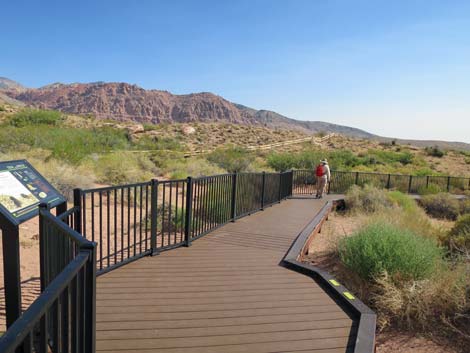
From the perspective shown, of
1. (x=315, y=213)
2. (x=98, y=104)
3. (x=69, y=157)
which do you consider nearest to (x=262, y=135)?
(x=69, y=157)

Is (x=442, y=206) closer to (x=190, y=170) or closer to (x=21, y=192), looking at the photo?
(x=190, y=170)

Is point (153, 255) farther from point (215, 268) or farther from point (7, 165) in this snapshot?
point (7, 165)

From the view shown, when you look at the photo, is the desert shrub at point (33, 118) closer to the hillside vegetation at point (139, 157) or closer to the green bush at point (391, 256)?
the hillside vegetation at point (139, 157)

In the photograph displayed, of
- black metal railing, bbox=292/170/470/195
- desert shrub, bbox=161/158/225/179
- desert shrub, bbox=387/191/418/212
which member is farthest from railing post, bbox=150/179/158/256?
black metal railing, bbox=292/170/470/195

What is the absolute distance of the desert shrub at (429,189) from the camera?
18.6 metres

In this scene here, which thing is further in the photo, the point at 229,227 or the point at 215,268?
the point at 229,227

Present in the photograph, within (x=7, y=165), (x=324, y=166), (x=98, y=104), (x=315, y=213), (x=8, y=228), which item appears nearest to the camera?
(x=8, y=228)

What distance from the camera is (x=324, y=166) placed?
14.2 meters

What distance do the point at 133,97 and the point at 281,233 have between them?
154476 millimetres

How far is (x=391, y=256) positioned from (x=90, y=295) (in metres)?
4.74

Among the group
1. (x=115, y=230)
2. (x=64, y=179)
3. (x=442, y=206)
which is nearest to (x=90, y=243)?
(x=115, y=230)

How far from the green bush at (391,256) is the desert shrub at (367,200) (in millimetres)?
7277

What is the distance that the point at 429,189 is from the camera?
18859 mm

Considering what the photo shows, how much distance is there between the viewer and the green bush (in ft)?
17.4
